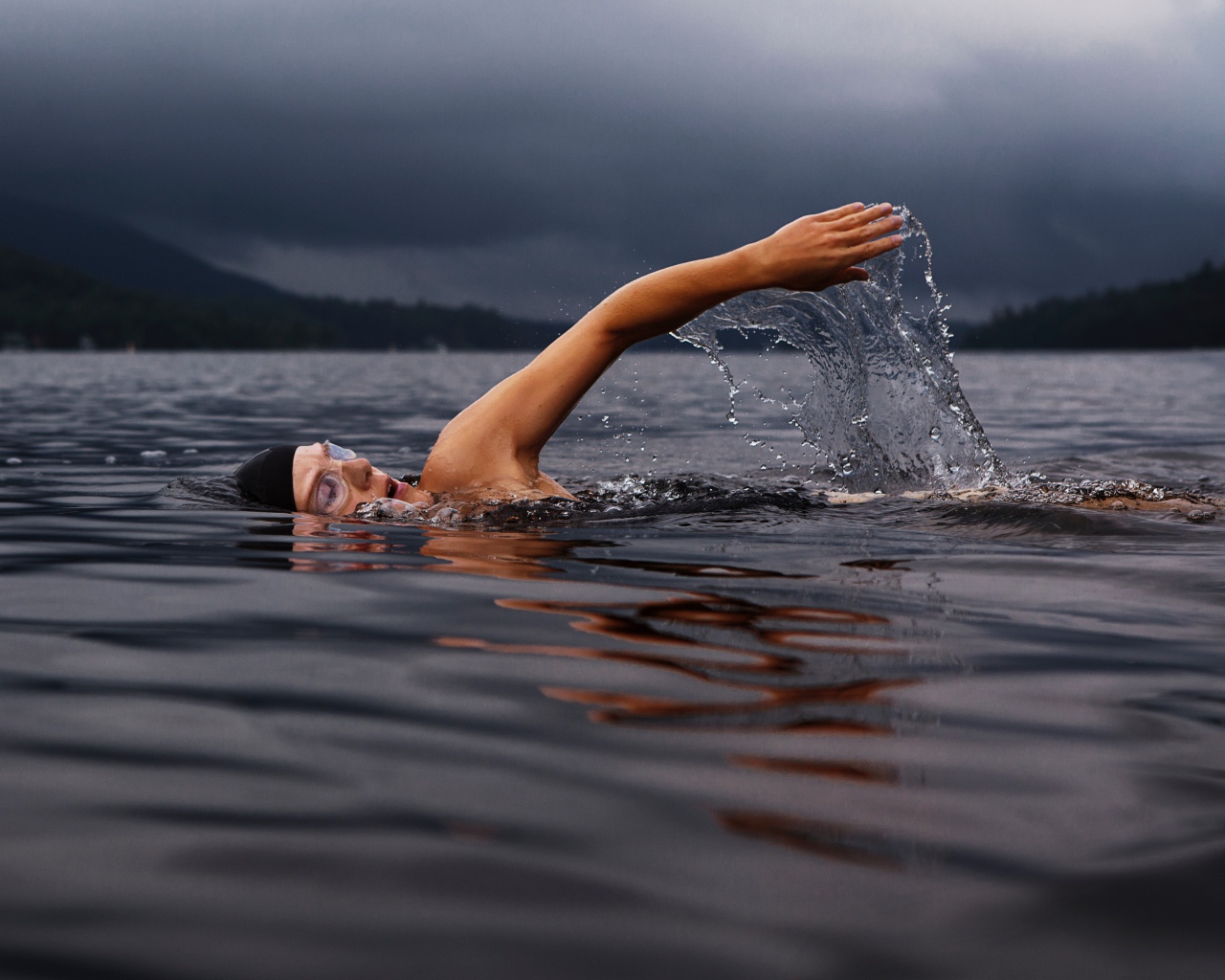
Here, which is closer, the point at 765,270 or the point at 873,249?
the point at 873,249

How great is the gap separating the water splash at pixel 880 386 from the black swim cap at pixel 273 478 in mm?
2315

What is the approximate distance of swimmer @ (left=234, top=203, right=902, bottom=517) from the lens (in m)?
4.68

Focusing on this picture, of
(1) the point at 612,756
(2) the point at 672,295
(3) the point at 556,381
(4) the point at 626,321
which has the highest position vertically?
(2) the point at 672,295

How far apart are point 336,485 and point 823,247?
2.79 meters

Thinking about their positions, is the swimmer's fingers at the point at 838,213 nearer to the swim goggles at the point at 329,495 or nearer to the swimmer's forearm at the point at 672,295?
the swimmer's forearm at the point at 672,295

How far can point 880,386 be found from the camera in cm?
725

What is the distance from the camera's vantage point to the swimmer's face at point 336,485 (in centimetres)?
589

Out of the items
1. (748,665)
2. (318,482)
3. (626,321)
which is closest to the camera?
(748,665)

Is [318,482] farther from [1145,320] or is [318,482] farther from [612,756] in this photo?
[1145,320]

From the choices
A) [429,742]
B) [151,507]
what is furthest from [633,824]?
[151,507]

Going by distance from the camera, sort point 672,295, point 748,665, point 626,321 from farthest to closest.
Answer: point 626,321 → point 672,295 → point 748,665

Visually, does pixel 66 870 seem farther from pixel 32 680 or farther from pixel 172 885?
pixel 32 680

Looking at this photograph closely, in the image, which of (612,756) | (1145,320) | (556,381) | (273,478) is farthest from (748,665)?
(1145,320)

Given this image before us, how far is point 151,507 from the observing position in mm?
6191
